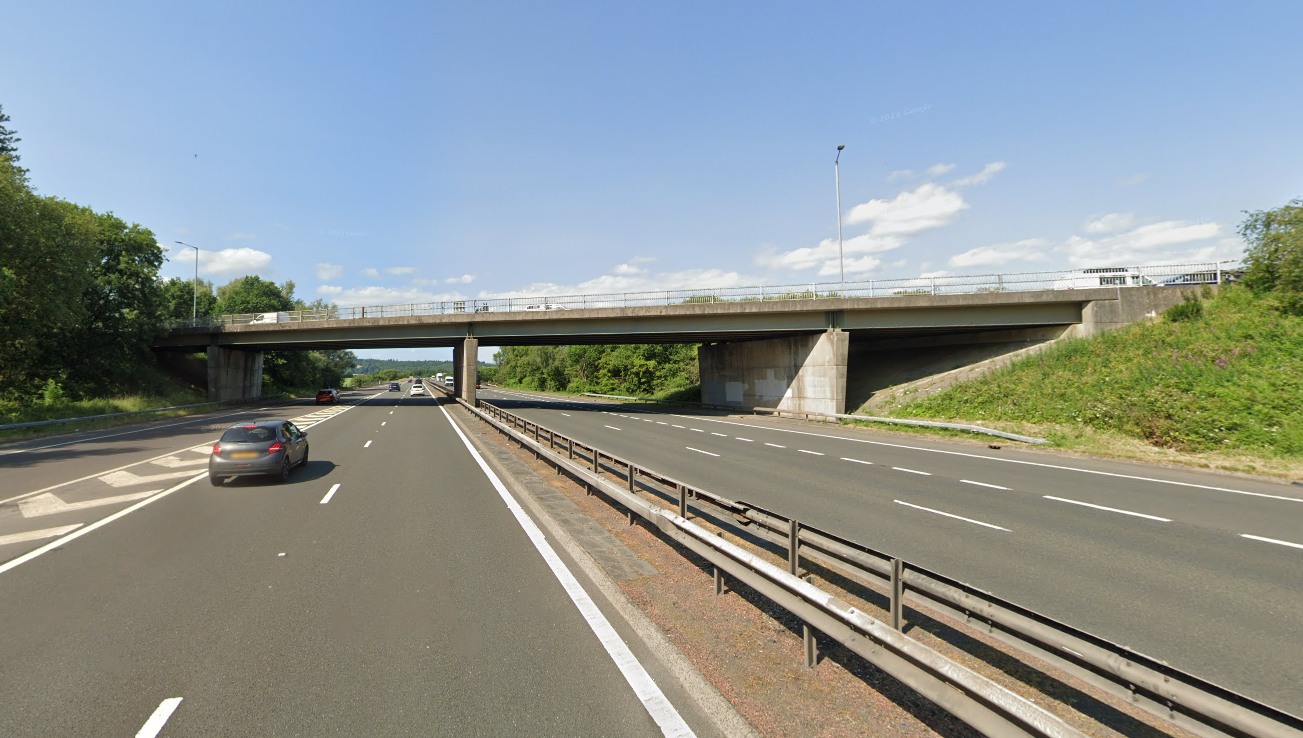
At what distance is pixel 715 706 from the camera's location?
146 inches

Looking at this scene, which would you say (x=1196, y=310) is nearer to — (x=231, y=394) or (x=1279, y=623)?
(x=1279, y=623)

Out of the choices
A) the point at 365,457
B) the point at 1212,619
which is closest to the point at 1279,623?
the point at 1212,619

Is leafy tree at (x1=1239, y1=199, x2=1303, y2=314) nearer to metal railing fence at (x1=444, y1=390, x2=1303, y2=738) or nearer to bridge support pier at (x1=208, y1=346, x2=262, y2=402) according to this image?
metal railing fence at (x1=444, y1=390, x2=1303, y2=738)

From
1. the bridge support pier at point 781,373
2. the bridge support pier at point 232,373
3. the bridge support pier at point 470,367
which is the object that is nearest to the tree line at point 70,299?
the bridge support pier at point 232,373

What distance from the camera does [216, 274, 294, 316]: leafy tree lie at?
233 feet

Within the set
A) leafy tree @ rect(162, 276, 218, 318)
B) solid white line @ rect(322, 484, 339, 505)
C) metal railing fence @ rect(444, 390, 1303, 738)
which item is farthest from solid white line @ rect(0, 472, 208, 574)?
leafy tree @ rect(162, 276, 218, 318)

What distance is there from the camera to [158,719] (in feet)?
12.0

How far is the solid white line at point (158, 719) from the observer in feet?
11.5

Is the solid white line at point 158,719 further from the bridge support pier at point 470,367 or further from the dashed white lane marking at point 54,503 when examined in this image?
the bridge support pier at point 470,367

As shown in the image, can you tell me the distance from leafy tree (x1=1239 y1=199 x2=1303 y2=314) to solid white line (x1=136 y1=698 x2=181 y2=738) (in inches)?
1272

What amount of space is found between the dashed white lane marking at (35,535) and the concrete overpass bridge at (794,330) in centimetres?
2786

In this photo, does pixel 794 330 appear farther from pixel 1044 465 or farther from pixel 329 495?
pixel 329 495

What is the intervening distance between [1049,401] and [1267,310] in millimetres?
9188

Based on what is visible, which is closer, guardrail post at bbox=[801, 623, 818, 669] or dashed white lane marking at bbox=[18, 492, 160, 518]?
guardrail post at bbox=[801, 623, 818, 669]
